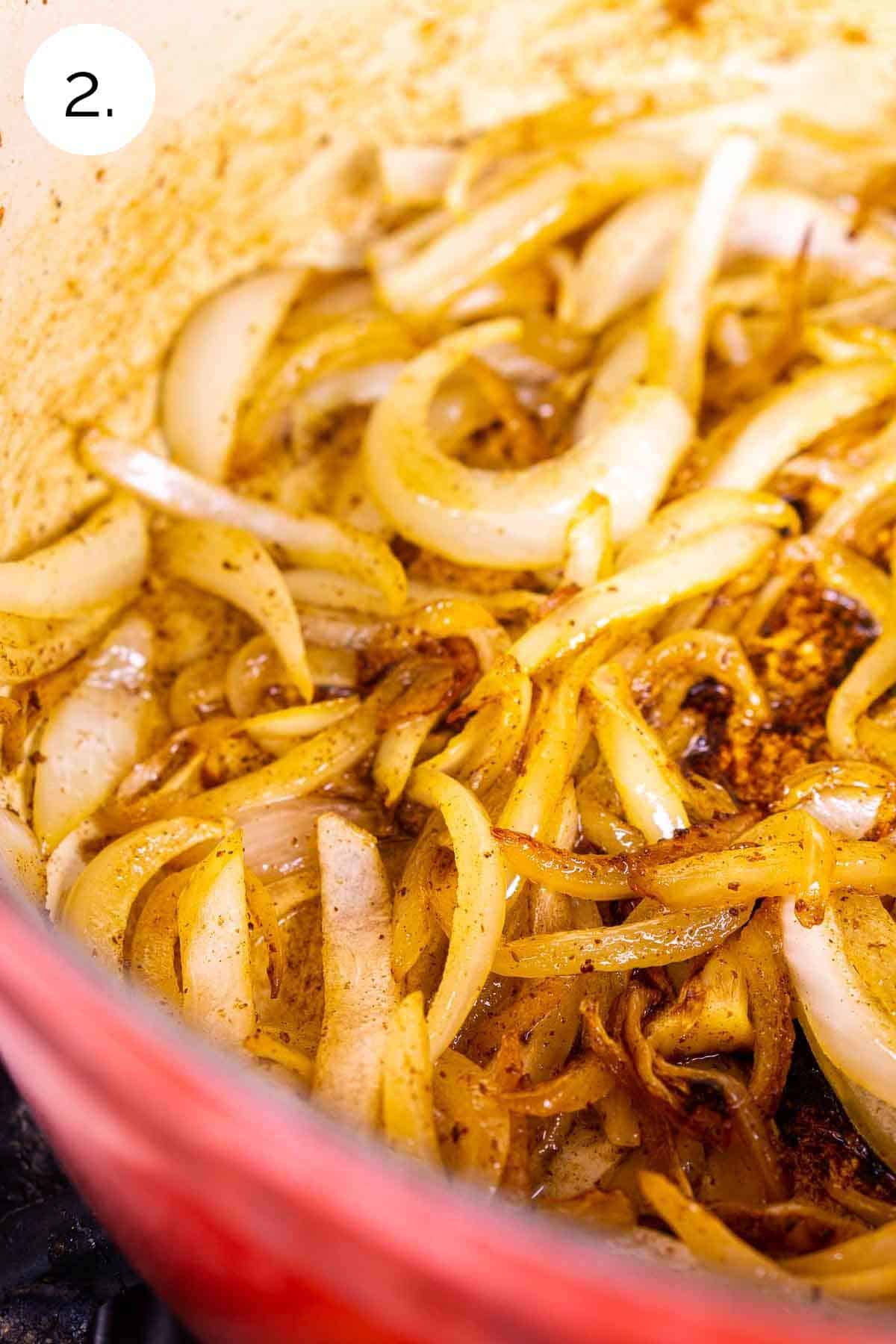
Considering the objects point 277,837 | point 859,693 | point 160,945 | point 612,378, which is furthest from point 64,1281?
point 612,378

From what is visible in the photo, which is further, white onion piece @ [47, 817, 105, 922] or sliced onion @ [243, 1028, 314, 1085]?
white onion piece @ [47, 817, 105, 922]

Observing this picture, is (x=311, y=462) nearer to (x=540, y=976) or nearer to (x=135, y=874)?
(x=135, y=874)

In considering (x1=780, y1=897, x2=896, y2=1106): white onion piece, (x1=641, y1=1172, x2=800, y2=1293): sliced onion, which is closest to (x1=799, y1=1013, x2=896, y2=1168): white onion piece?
(x1=780, y1=897, x2=896, y2=1106): white onion piece

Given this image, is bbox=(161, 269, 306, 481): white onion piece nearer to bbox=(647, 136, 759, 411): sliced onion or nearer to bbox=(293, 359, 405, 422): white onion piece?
bbox=(293, 359, 405, 422): white onion piece

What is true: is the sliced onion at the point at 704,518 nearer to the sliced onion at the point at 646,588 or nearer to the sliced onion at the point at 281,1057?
the sliced onion at the point at 646,588

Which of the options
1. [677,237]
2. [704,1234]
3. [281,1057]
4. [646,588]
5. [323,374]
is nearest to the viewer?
[704,1234]

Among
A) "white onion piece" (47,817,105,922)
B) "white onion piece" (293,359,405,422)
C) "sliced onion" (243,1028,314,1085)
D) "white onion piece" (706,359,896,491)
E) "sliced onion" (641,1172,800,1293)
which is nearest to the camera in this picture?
"sliced onion" (641,1172,800,1293)

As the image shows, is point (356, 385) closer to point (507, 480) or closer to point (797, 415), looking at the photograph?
point (507, 480)

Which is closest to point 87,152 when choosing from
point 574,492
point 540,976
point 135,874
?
point 574,492
